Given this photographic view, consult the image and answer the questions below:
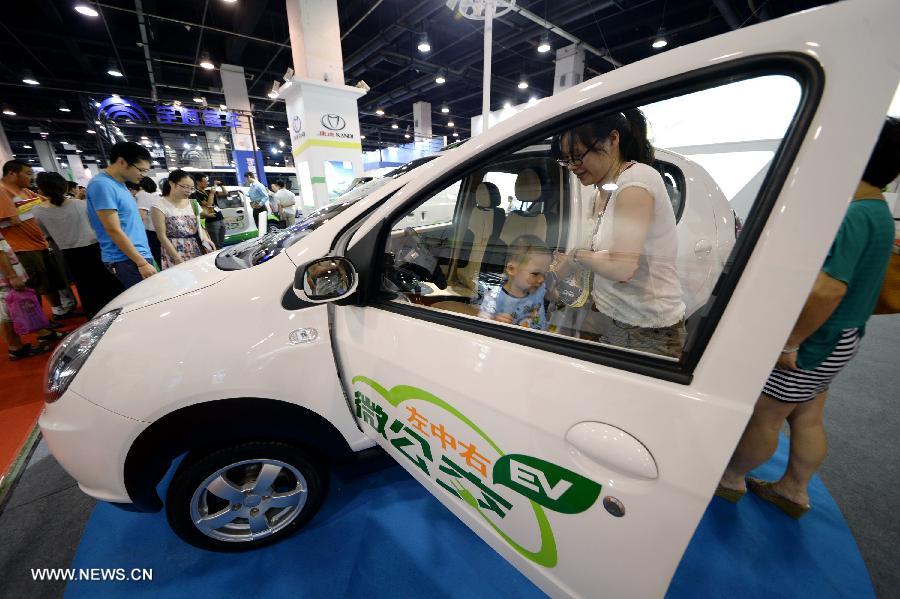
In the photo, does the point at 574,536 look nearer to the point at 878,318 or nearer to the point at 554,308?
the point at 554,308

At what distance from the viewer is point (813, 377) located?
1.34m

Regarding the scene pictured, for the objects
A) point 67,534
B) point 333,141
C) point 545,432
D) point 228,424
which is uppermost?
point 333,141

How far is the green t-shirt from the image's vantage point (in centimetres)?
104

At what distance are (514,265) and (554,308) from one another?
268 millimetres

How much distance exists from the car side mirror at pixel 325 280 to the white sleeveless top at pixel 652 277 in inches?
30.8

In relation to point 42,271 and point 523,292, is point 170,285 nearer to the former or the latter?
point 523,292

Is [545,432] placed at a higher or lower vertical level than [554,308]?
lower

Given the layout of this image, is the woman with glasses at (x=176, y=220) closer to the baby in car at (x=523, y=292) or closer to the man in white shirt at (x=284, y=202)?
the baby in car at (x=523, y=292)

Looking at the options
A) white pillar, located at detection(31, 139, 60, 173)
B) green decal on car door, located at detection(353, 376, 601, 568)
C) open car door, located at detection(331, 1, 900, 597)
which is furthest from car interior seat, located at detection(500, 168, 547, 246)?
white pillar, located at detection(31, 139, 60, 173)

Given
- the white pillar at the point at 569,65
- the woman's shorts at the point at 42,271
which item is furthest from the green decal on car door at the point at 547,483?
the white pillar at the point at 569,65

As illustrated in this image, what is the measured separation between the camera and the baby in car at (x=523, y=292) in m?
1.09

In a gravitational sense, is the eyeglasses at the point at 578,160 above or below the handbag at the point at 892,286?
above

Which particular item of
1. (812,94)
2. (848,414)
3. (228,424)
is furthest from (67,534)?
(848,414)

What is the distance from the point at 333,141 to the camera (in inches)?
251
